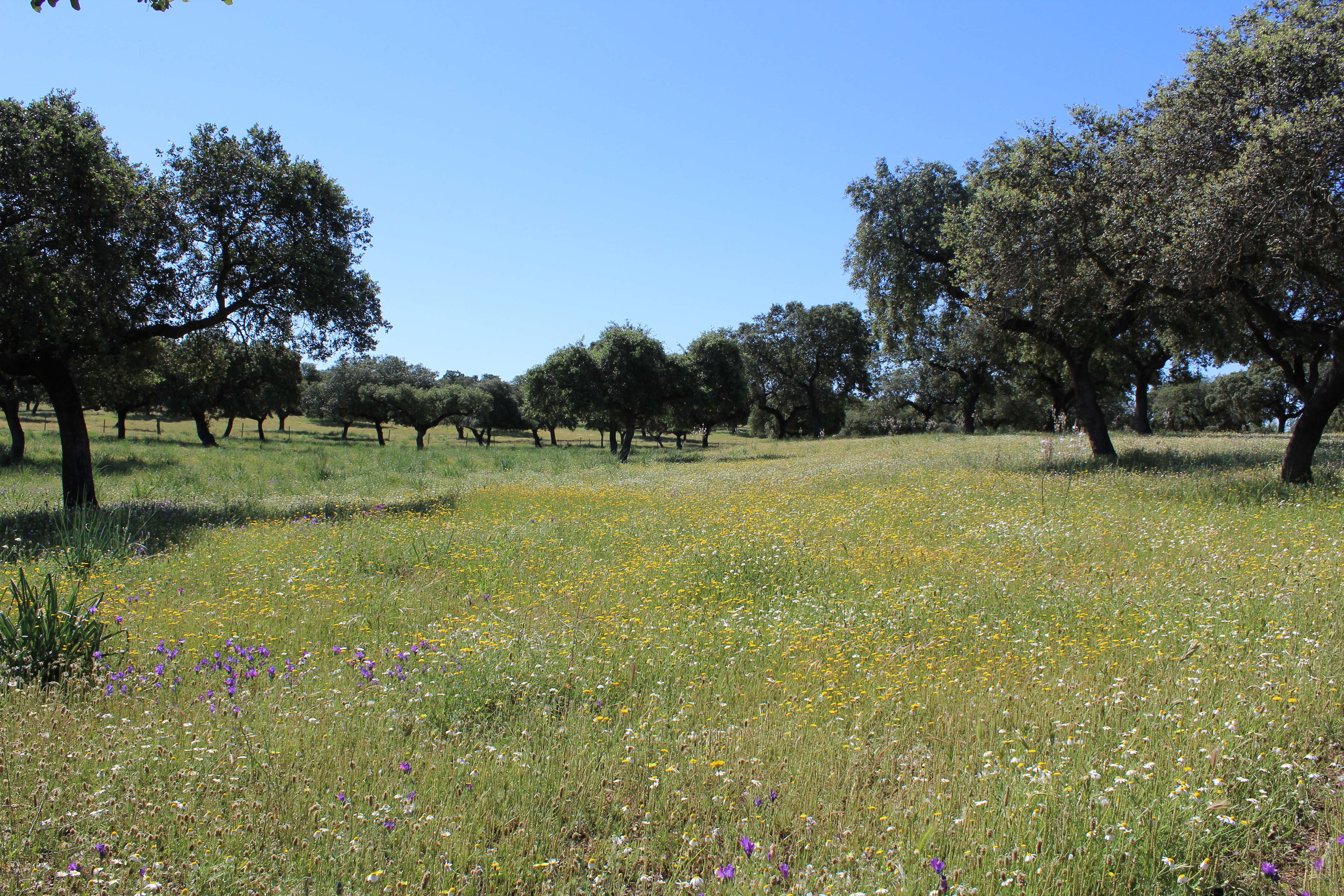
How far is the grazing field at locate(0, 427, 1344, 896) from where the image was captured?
10.9 ft

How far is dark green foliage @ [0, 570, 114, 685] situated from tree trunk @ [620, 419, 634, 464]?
112ft

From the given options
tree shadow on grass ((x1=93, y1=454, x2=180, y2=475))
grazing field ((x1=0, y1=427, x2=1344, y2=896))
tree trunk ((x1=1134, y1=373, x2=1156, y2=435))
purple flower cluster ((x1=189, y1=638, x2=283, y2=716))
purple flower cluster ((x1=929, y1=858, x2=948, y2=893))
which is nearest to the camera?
purple flower cluster ((x1=929, y1=858, x2=948, y2=893))

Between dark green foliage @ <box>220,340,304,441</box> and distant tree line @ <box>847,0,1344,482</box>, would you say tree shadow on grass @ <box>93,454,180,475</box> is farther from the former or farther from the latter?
distant tree line @ <box>847,0,1344,482</box>

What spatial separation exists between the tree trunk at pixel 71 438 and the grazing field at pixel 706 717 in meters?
6.53

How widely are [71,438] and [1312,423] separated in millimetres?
28453

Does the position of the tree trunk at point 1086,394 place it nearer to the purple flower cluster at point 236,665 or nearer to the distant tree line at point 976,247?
the distant tree line at point 976,247

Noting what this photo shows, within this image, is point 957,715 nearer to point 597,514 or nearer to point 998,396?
point 597,514

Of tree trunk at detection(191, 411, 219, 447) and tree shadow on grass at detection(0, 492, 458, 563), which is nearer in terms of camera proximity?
tree shadow on grass at detection(0, 492, 458, 563)

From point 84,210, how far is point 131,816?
15912 millimetres

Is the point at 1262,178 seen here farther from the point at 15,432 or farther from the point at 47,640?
the point at 15,432

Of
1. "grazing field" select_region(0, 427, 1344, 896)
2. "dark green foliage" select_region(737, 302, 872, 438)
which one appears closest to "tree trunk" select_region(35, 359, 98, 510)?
"grazing field" select_region(0, 427, 1344, 896)

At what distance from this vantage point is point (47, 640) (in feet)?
17.5

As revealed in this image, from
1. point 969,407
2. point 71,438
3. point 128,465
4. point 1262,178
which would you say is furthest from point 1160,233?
point 969,407

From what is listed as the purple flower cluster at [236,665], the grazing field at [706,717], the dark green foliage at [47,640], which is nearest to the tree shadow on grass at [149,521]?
the grazing field at [706,717]
